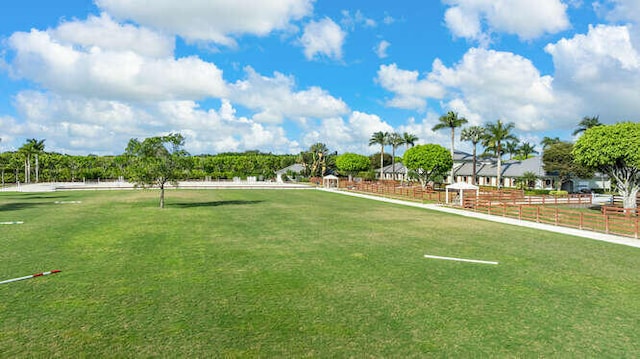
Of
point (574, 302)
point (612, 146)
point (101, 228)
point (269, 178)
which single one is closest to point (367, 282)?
point (574, 302)

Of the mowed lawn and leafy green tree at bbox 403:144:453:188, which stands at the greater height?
leafy green tree at bbox 403:144:453:188

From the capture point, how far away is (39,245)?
15.1 meters

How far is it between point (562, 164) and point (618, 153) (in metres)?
32.9

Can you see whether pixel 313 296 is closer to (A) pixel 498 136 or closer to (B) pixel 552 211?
(B) pixel 552 211

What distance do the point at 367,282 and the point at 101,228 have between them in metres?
15.0

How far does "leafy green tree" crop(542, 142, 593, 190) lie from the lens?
191ft

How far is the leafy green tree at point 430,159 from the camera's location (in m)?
60.8

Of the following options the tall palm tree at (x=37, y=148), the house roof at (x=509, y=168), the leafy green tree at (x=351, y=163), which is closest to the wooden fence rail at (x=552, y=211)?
the house roof at (x=509, y=168)

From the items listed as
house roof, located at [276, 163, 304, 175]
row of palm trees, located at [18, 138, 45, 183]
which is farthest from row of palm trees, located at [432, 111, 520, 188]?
row of palm trees, located at [18, 138, 45, 183]

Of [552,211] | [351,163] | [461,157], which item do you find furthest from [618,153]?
[351,163]

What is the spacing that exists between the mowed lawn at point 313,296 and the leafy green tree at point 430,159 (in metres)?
43.8

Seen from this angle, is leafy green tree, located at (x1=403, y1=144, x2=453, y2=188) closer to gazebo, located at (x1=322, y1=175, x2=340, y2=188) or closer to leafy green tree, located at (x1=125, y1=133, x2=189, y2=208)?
gazebo, located at (x1=322, y1=175, x2=340, y2=188)

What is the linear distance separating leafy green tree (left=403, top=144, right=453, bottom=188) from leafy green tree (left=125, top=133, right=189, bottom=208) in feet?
133

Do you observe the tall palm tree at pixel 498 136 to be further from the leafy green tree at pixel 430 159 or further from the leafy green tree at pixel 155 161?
the leafy green tree at pixel 155 161
